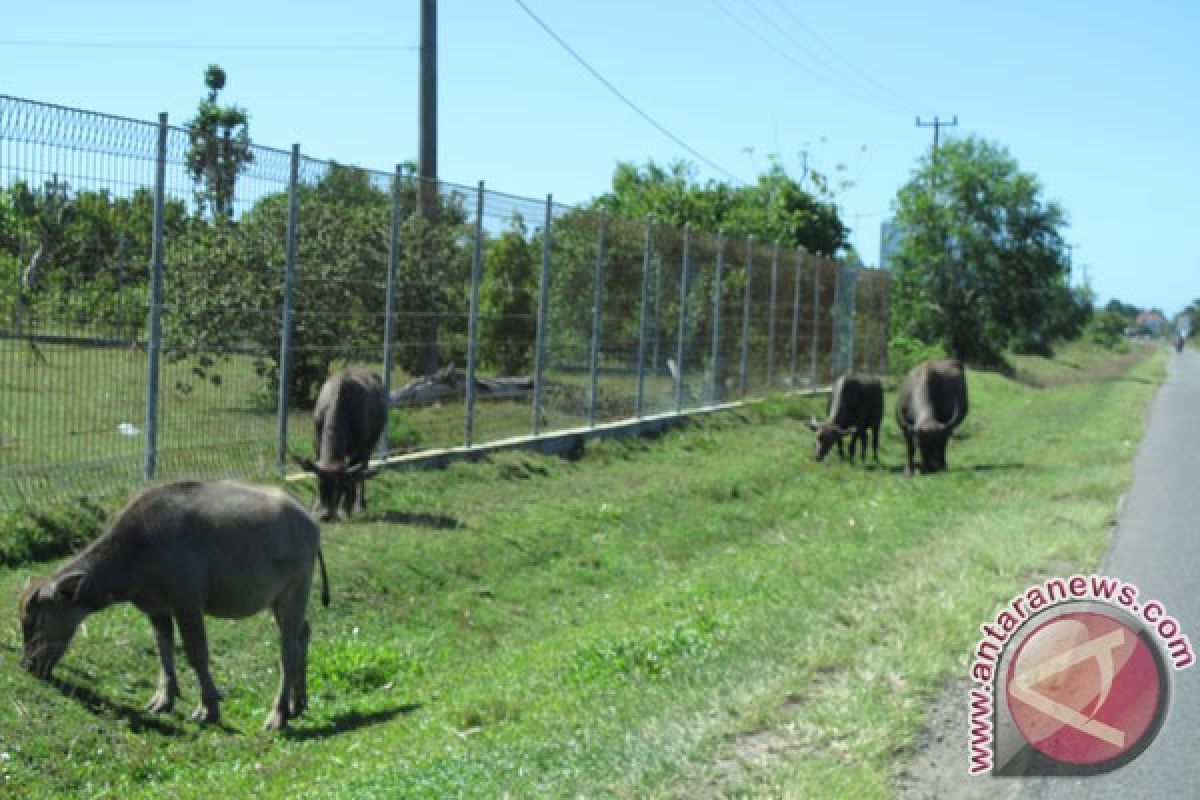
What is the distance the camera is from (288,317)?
502 inches

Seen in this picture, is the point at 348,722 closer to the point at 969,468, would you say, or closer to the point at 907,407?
the point at 969,468

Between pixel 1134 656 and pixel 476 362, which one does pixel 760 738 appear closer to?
pixel 1134 656

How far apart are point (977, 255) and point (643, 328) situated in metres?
33.3

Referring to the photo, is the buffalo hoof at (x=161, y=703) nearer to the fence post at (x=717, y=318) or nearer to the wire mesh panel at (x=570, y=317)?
the wire mesh panel at (x=570, y=317)

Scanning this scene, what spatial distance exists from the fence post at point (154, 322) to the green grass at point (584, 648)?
66.1 inches

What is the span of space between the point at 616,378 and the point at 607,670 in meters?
12.0

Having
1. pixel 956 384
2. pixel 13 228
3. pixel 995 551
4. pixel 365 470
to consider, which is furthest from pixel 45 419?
pixel 956 384

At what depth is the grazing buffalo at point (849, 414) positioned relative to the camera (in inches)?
811

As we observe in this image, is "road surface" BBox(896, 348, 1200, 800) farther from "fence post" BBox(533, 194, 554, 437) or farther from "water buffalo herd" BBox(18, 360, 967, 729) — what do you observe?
"fence post" BBox(533, 194, 554, 437)

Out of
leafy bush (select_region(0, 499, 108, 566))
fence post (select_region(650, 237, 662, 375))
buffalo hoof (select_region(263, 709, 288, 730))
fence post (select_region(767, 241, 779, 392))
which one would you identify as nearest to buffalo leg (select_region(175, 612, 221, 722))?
buffalo hoof (select_region(263, 709, 288, 730))

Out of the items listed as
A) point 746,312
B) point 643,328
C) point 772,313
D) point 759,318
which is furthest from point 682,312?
point 772,313

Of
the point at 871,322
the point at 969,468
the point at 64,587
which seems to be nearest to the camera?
the point at 64,587

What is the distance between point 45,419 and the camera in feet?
33.1

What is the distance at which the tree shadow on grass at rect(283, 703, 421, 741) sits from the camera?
26.2ft
